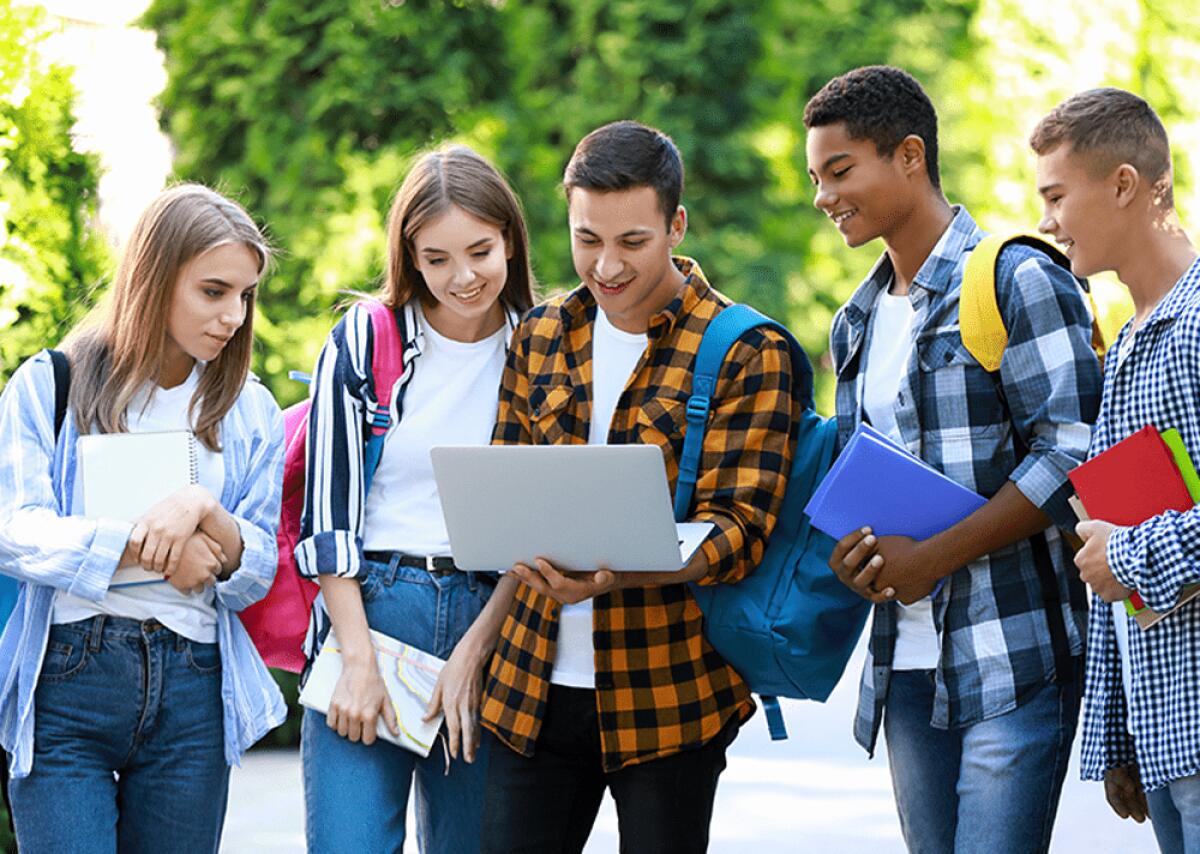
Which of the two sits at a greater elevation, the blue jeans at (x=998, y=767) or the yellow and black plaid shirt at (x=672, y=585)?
the yellow and black plaid shirt at (x=672, y=585)

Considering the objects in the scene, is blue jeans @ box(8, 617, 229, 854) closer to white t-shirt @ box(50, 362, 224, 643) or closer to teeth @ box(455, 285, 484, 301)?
white t-shirt @ box(50, 362, 224, 643)

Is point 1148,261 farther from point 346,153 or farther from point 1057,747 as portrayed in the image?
point 346,153

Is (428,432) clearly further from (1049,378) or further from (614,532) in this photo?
(1049,378)

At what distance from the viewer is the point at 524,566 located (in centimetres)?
308

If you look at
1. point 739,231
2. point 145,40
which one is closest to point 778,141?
point 739,231

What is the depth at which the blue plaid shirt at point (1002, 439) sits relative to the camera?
9.95 ft

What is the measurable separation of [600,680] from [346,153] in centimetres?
518

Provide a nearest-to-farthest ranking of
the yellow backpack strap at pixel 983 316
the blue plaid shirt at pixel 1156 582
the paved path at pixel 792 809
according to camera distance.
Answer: the blue plaid shirt at pixel 1156 582 < the yellow backpack strap at pixel 983 316 < the paved path at pixel 792 809

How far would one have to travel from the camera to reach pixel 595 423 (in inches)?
129

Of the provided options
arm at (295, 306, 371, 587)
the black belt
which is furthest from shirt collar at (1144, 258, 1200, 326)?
arm at (295, 306, 371, 587)

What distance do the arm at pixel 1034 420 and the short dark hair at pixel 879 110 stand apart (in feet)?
1.31

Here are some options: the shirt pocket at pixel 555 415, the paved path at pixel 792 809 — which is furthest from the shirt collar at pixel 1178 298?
the paved path at pixel 792 809

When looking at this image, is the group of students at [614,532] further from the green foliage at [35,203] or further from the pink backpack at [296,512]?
the green foliage at [35,203]

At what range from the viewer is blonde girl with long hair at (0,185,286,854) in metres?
3.24
